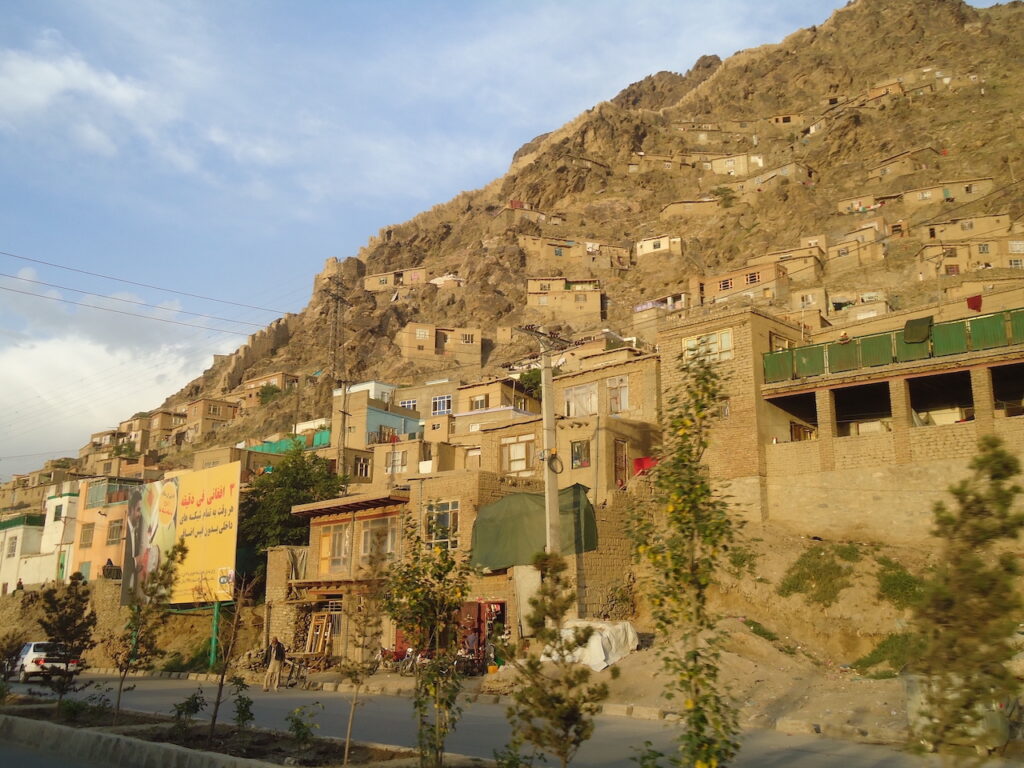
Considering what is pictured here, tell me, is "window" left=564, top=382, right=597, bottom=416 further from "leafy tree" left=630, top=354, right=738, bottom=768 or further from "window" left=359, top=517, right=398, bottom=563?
"leafy tree" left=630, top=354, right=738, bottom=768

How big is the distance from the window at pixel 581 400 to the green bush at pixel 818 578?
45.5ft

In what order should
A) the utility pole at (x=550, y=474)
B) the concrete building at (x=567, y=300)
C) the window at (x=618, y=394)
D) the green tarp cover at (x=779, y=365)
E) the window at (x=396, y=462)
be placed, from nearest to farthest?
the utility pole at (x=550, y=474) → the green tarp cover at (x=779, y=365) → the window at (x=618, y=394) → the window at (x=396, y=462) → the concrete building at (x=567, y=300)

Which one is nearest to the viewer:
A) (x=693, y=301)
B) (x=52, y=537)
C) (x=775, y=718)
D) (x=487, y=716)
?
(x=775, y=718)

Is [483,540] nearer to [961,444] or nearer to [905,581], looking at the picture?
[905,581]

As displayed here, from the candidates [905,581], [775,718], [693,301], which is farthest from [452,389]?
[775,718]

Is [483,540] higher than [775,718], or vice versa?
[483,540]

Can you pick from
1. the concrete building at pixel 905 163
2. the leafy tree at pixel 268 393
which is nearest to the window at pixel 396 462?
the leafy tree at pixel 268 393

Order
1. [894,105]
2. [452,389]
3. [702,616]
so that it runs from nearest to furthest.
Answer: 1. [702,616]
2. [452,389]
3. [894,105]

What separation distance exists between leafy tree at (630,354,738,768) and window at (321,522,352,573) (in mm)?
26251

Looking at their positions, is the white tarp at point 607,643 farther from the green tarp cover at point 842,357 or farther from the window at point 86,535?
the window at point 86,535

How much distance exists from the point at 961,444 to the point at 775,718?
15742 mm

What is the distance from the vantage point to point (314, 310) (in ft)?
431

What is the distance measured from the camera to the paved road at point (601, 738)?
12.6 meters

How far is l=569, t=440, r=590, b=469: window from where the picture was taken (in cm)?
3472
